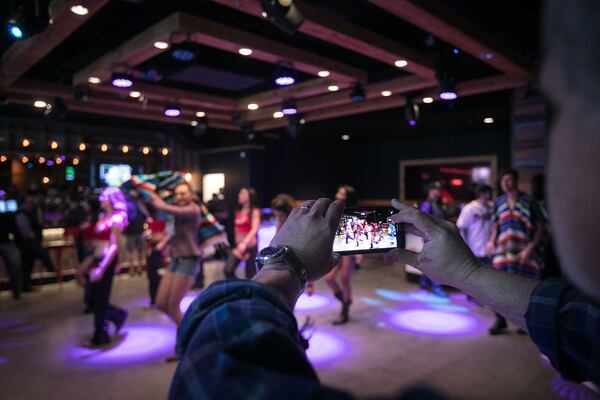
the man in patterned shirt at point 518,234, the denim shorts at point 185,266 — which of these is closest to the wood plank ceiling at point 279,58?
the man in patterned shirt at point 518,234

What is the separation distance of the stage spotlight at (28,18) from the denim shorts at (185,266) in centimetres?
215

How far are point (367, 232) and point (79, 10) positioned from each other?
3.35 metres

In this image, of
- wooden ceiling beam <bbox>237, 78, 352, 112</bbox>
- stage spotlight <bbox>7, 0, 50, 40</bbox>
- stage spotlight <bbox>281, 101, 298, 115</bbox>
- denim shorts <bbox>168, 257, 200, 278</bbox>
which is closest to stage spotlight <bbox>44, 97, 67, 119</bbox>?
wooden ceiling beam <bbox>237, 78, 352, 112</bbox>

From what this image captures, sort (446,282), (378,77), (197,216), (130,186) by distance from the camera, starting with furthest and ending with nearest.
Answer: (378,77) < (130,186) < (197,216) < (446,282)

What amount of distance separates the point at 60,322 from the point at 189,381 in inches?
204

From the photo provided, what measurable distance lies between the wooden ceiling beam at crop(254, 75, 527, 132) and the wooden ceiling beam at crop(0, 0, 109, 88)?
459 cm

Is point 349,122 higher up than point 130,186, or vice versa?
point 349,122

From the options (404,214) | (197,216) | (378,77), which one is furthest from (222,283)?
(378,77)

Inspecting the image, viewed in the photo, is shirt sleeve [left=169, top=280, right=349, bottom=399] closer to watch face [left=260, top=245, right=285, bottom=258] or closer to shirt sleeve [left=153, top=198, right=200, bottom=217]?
watch face [left=260, top=245, right=285, bottom=258]

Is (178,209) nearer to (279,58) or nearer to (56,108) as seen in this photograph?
(279,58)

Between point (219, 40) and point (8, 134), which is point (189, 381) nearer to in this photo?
point (219, 40)

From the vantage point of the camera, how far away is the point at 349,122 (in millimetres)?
9148

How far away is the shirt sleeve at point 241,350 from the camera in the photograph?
0.40 meters

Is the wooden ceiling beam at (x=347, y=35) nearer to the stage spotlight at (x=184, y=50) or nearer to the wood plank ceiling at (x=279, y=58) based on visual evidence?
the wood plank ceiling at (x=279, y=58)
